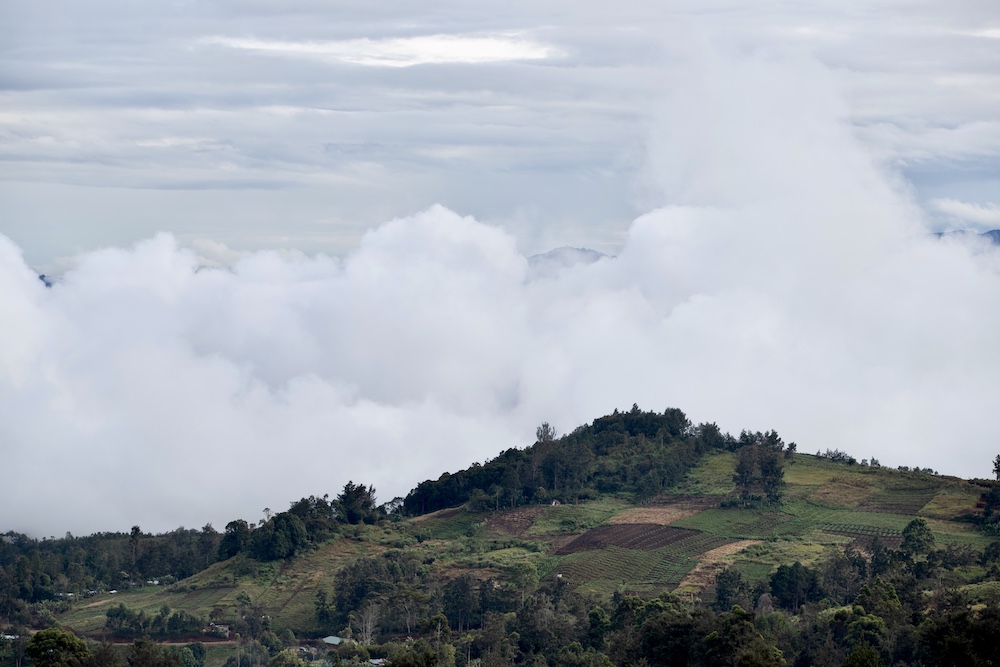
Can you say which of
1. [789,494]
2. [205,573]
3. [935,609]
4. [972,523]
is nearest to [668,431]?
[789,494]

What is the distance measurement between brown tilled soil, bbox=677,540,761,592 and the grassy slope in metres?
0.57

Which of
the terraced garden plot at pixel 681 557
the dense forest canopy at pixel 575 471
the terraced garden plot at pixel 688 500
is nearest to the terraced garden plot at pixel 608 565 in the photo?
the terraced garden plot at pixel 681 557

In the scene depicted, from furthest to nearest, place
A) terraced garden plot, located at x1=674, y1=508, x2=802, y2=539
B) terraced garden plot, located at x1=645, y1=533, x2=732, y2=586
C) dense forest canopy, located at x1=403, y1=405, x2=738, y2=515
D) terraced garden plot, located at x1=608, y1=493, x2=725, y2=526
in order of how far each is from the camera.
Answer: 1. dense forest canopy, located at x1=403, y1=405, x2=738, y2=515
2. terraced garden plot, located at x1=608, y1=493, x2=725, y2=526
3. terraced garden plot, located at x1=674, y1=508, x2=802, y2=539
4. terraced garden plot, located at x1=645, y1=533, x2=732, y2=586

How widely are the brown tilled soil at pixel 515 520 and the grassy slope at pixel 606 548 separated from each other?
0.22m

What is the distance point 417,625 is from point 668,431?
133ft

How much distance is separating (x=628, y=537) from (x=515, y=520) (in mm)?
9688

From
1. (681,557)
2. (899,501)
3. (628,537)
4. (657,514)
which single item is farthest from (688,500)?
(899,501)

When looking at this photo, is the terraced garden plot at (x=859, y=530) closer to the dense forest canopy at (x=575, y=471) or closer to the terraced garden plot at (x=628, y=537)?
the terraced garden plot at (x=628, y=537)

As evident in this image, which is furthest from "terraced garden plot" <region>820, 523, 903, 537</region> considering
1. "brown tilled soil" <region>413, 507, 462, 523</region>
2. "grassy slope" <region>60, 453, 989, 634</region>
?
"brown tilled soil" <region>413, 507, 462, 523</region>

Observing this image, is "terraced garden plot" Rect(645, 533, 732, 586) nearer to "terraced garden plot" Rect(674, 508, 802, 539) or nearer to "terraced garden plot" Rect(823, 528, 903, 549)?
"terraced garden plot" Rect(674, 508, 802, 539)

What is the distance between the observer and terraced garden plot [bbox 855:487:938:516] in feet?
264

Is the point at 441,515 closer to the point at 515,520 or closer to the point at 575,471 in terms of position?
the point at 515,520

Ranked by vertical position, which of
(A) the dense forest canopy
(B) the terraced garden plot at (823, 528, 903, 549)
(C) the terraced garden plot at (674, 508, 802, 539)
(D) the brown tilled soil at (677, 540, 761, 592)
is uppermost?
(A) the dense forest canopy

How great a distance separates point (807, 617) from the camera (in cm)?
5725
